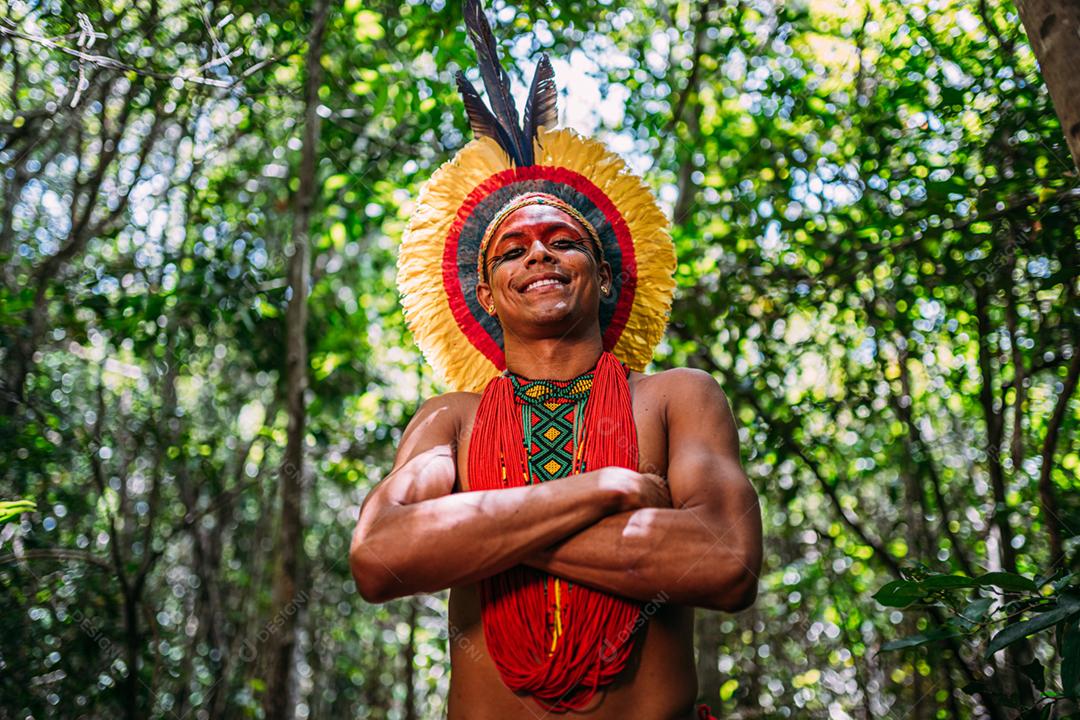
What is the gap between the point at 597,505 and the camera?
208 centimetres

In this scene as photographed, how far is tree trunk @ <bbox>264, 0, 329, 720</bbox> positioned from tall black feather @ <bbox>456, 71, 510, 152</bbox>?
6.49 feet

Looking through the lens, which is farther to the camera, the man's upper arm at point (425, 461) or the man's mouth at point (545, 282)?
the man's mouth at point (545, 282)

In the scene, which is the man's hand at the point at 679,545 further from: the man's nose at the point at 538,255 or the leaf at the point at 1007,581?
the man's nose at the point at 538,255

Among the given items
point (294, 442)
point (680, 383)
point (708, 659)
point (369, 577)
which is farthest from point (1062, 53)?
point (708, 659)

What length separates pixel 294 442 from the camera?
4.51 meters

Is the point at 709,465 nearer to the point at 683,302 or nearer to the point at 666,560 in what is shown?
the point at 666,560

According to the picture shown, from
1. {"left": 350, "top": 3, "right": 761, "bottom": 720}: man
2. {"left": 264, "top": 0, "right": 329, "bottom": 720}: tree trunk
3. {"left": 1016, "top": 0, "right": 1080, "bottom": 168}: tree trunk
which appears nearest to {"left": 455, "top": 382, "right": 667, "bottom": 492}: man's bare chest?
{"left": 350, "top": 3, "right": 761, "bottom": 720}: man

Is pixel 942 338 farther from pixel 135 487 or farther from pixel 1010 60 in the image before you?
pixel 135 487

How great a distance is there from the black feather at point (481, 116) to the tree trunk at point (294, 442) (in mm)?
1979

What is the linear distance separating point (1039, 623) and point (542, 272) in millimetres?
1633

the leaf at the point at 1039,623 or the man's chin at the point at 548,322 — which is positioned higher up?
the man's chin at the point at 548,322

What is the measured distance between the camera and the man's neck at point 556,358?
2.68 m

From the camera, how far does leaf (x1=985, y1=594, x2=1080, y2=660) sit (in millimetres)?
2002

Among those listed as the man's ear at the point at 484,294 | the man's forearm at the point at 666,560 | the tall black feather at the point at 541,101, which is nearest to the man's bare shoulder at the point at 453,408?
the man's ear at the point at 484,294
